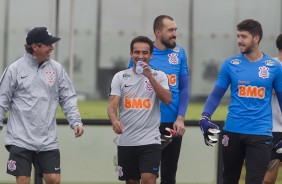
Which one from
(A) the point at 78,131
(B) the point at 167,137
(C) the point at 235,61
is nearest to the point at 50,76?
(A) the point at 78,131

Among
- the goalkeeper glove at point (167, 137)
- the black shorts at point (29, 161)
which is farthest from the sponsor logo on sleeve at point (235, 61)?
the black shorts at point (29, 161)

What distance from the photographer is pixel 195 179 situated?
12.1 m

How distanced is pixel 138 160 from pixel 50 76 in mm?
1227

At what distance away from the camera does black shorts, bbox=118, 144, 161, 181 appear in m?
9.02

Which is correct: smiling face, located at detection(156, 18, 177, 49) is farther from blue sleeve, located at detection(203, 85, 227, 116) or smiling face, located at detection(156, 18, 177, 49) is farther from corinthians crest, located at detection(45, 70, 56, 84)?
corinthians crest, located at detection(45, 70, 56, 84)

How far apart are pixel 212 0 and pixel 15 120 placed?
106ft

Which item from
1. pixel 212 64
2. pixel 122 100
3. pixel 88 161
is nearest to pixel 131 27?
pixel 212 64

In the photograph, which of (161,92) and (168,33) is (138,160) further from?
(168,33)

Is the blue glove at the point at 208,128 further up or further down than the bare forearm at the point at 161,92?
further down

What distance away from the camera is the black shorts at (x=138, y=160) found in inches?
355

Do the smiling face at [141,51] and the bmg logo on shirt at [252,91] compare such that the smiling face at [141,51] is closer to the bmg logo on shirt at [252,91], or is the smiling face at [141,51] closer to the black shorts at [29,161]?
the bmg logo on shirt at [252,91]

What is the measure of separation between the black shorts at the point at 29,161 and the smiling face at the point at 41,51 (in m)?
0.90

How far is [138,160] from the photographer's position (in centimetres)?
915

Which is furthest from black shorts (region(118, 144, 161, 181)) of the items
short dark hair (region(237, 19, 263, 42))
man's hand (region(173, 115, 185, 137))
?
short dark hair (region(237, 19, 263, 42))
